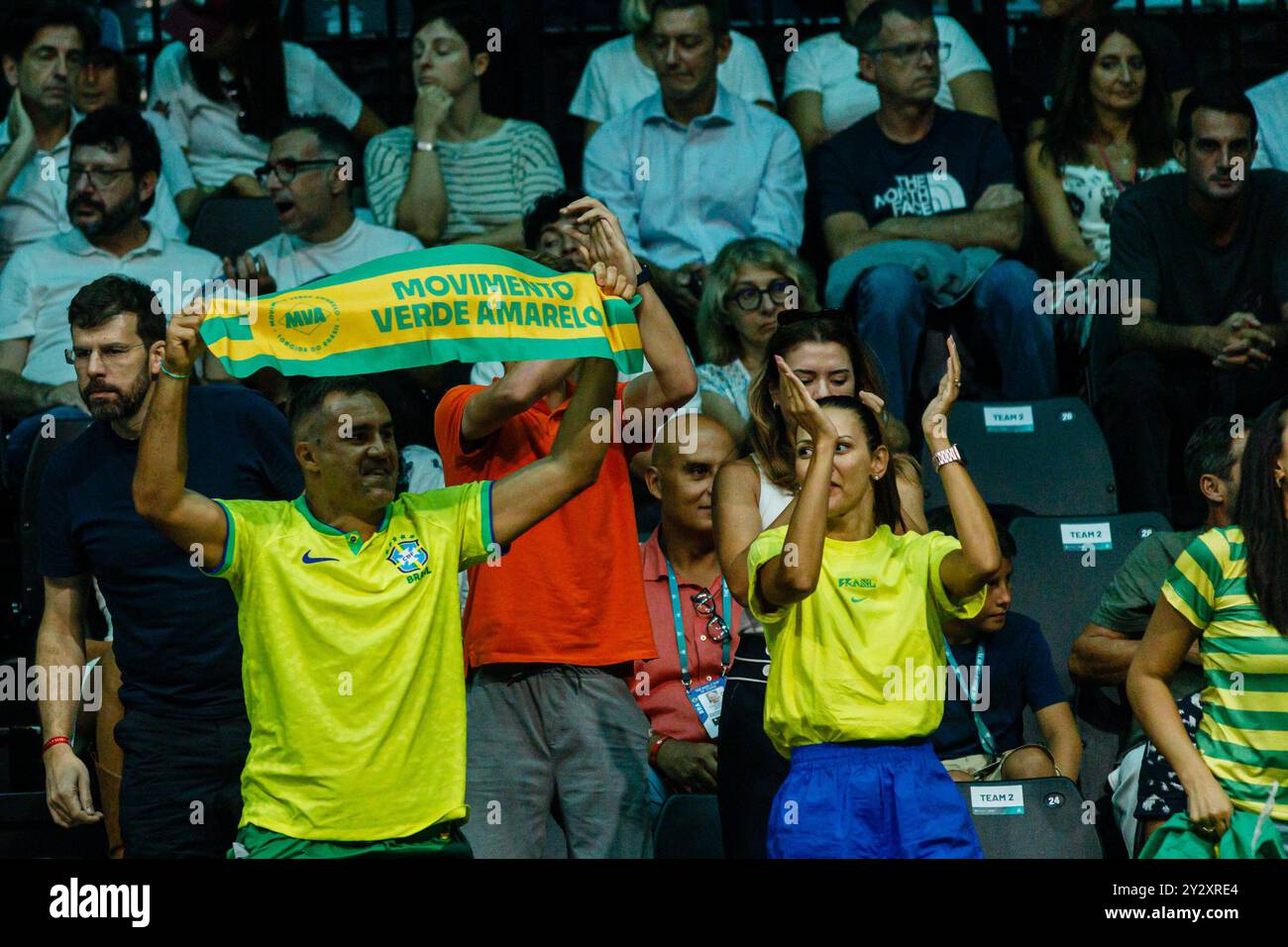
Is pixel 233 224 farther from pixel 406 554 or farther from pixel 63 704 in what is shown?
pixel 406 554

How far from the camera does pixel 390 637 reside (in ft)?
11.7

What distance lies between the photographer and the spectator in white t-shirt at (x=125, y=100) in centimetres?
702

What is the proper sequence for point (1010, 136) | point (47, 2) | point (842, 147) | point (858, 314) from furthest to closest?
point (1010, 136) < point (47, 2) < point (842, 147) < point (858, 314)

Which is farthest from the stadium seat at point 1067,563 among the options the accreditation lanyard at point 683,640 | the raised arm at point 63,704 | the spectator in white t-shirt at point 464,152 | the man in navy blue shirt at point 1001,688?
the raised arm at point 63,704

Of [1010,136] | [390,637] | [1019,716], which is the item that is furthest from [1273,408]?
[1010,136]

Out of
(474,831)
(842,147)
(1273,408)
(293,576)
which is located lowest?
(474,831)

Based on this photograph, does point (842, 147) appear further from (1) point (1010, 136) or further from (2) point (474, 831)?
(2) point (474, 831)

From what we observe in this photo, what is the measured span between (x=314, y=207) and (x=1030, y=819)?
11.2 ft

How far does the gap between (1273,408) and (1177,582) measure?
0.42 m

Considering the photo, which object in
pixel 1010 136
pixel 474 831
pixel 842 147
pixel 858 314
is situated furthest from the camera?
pixel 1010 136

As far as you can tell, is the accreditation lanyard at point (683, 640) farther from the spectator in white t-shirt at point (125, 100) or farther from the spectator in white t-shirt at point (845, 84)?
the spectator in white t-shirt at point (125, 100)

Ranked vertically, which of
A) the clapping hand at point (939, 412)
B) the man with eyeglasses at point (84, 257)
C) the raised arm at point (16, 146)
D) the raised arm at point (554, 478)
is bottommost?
the raised arm at point (554, 478)

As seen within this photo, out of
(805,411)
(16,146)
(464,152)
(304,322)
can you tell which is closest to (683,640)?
(805,411)

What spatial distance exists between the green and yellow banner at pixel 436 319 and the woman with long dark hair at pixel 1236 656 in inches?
49.3
